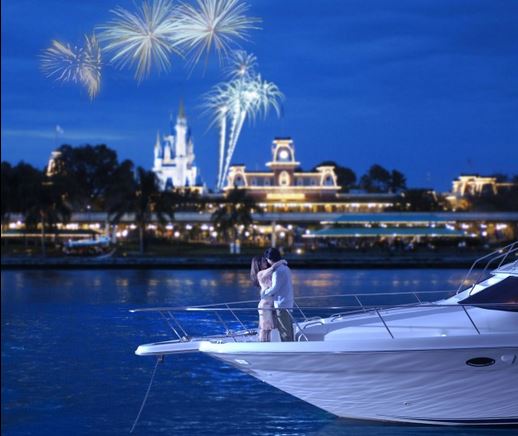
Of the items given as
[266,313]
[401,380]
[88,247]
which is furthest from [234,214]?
[401,380]

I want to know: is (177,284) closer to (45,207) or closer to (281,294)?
(281,294)

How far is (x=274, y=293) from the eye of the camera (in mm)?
13242

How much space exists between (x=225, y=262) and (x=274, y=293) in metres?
56.7

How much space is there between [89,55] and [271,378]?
7.15 meters

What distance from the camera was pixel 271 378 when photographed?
44.0ft

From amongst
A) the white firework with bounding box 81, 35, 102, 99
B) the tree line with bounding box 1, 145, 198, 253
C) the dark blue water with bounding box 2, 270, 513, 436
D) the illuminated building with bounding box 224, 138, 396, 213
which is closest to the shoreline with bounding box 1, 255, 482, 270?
the tree line with bounding box 1, 145, 198, 253

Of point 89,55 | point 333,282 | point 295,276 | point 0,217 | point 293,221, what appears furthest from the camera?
point 293,221

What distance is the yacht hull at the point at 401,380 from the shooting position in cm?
1273

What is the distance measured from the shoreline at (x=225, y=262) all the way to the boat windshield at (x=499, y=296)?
54.3 meters

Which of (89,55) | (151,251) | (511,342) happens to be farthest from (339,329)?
(151,251)

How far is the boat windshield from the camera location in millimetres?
13188

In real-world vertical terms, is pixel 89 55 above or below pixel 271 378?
above

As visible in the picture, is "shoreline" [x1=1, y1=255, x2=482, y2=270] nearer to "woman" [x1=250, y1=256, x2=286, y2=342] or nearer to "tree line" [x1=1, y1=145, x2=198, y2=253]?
"tree line" [x1=1, y1=145, x2=198, y2=253]

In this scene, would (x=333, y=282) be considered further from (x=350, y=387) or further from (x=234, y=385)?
(x=350, y=387)
